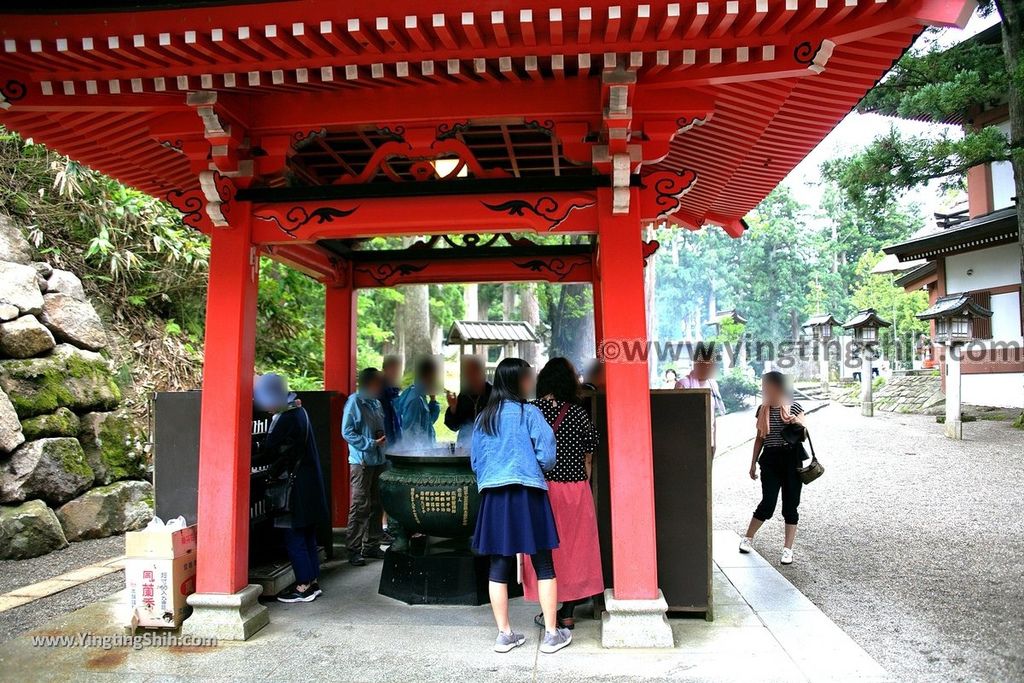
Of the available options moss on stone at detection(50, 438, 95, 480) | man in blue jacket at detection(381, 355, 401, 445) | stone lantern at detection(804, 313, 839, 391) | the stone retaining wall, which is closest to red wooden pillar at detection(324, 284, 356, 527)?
man in blue jacket at detection(381, 355, 401, 445)

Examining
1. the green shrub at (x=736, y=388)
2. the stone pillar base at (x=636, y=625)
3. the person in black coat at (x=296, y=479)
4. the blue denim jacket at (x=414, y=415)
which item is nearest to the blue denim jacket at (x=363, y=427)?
the blue denim jacket at (x=414, y=415)

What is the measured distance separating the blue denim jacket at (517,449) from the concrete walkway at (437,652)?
0.98 meters

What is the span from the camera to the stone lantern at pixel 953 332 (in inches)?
514

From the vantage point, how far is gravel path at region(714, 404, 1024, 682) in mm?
4133

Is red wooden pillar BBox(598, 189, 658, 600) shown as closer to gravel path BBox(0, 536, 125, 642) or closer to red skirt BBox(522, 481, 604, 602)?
red skirt BBox(522, 481, 604, 602)

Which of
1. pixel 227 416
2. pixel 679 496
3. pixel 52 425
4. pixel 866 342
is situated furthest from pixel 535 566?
pixel 866 342

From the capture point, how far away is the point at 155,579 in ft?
13.8

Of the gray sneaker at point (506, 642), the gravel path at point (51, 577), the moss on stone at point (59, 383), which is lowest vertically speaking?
the gravel path at point (51, 577)

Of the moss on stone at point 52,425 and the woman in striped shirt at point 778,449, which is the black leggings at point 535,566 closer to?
the woman in striped shirt at point 778,449

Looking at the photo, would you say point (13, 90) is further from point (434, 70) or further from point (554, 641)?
point (554, 641)

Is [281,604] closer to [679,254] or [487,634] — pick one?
[487,634]

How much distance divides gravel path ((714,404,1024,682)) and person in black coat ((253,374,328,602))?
3283 millimetres

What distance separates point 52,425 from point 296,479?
443 cm

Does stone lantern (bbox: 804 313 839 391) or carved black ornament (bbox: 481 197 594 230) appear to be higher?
stone lantern (bbox: 804 313 839 391)
